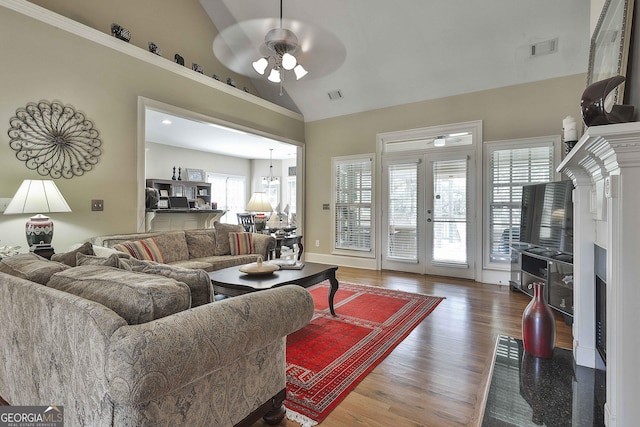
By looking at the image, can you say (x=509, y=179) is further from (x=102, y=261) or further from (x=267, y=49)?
(x=102, y=261)

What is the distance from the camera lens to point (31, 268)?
1.57m

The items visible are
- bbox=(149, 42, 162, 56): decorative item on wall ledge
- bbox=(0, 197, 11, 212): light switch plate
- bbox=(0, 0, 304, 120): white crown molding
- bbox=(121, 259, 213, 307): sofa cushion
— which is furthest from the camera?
Result: bbox=(149, 42, 162, 56): decorative item on wall ledge

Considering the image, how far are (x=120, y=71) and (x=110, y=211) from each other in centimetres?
156

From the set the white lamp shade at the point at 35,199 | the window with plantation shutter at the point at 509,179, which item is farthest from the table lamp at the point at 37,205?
the window with plantation shutter at the point at 509,179

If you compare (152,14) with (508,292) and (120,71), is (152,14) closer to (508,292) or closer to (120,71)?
(120,71)

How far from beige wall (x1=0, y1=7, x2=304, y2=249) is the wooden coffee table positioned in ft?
5.23

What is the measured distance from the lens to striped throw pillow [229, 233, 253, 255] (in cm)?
446

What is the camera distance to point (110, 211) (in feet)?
11.6

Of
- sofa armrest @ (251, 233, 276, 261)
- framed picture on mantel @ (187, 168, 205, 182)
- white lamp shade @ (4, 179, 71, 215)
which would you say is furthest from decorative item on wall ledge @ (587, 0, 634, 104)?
framed picture on mantel @ (187, 168, 205, 182)

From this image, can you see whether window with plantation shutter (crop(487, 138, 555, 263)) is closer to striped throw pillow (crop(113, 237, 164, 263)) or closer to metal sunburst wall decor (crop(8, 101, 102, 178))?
striped throw pillow (crop(113, 237, 164, 263))

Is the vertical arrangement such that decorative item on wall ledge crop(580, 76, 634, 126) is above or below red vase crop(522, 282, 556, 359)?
above

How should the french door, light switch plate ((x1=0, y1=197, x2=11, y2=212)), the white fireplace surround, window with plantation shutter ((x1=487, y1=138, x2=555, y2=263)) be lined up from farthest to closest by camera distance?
1. the french door
2. window with plantation shutter ((x1=487, y1=138, x2=555, y2=263))
3. light switch plate ((x1=0, y1=197, x2=11, y2=212))
4. the white fireplace surround

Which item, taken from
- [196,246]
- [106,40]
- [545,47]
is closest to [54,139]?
[106,40]

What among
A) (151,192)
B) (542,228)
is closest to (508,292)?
(542,228)
